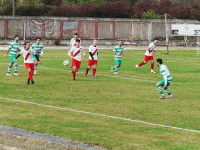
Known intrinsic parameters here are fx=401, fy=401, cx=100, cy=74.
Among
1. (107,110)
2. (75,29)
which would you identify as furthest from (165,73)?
(75,29)

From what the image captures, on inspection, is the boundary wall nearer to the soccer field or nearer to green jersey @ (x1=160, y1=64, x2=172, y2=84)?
the soccer field

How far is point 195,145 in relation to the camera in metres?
8.21

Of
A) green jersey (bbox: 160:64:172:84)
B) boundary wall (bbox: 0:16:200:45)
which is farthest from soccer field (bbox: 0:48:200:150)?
boundary wall (bbox: 0:16:200:45)

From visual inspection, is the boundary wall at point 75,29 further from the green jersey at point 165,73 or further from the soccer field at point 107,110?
the green jersey at point 165,73

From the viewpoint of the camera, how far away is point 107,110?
11836 mm

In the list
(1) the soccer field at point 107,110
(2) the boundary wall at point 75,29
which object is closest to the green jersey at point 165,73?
(1) the soccer field at point 107,110

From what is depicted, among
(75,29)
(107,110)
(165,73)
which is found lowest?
(107,110)

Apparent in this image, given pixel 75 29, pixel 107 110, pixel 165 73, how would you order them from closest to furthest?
pixel 107 110
pixel 165 73
pixel 75 29

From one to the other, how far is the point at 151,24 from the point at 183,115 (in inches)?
1701

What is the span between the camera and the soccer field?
8.77 meters

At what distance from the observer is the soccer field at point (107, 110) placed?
28.8 ft

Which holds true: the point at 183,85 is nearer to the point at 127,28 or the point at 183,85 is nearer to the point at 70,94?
the point at 70,94

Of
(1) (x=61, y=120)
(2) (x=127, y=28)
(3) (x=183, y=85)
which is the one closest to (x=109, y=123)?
(1) (x=61, y=120)

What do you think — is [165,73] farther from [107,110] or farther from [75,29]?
[75,29]
